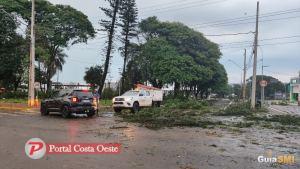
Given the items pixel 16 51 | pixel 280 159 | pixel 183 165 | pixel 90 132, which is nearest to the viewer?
pixel 183 165

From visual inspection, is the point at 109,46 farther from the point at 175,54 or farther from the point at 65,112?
the point at 65,112

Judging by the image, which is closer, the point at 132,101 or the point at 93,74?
the point at 132,101

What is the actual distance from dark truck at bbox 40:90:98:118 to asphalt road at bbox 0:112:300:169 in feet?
22.7

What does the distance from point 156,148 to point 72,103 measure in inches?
500

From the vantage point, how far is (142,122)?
20.6 meters

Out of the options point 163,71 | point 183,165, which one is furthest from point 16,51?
point 183,165

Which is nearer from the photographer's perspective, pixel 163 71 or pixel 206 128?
pixel 206 128

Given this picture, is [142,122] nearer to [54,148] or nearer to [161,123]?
[161,123]

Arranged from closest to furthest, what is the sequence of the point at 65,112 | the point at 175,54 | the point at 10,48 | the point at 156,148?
the point at 156,148
the point at 65,112
the point at 10,48
the point at 175,54

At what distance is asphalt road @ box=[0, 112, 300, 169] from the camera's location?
9.59 meters

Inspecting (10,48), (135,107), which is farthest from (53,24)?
(135,107)

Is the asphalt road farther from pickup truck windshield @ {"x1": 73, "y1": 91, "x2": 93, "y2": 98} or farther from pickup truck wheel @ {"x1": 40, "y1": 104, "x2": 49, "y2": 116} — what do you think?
pickup truck wheel @ {"x1": 40, "y1": 104, "x2": 49, "y2": 116}

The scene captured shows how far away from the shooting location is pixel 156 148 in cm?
1196

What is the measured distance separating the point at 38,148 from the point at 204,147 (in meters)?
4.78
